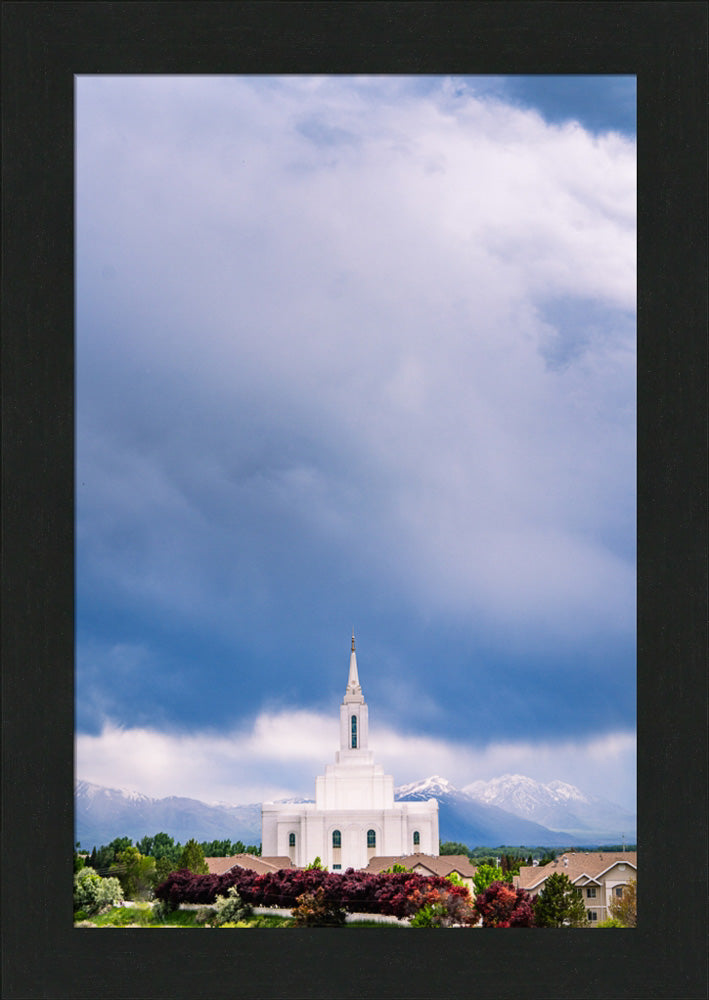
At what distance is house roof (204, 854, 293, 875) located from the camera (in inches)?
213

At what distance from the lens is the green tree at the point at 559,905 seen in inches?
188

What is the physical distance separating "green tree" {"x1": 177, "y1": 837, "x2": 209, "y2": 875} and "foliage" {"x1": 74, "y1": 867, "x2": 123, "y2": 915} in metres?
0.48

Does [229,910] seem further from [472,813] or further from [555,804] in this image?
[555,804]

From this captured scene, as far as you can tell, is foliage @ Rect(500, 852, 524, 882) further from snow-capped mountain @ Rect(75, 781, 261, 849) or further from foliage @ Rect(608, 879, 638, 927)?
snow-capped mountain @ Rect(75, 781, 261, 849)

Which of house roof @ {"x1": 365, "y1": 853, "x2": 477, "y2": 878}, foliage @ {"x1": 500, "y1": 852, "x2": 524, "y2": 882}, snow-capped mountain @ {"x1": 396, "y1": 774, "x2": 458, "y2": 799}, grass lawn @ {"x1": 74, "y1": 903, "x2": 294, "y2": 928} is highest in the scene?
snow-capped mountain @ {"x1": 396, "y1": 774, "x2": 458, "y2": 799}

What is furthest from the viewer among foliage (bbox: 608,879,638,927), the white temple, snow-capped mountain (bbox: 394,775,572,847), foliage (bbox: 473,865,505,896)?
snow-capped mountain (bbox: 394,775,572,847)

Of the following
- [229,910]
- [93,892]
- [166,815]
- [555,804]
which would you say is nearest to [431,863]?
[229,910]

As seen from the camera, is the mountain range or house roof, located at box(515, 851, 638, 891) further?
the mountain range

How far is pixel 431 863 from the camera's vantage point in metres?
6.11

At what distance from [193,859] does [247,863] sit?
371 millimetres

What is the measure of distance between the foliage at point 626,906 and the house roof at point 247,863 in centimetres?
166

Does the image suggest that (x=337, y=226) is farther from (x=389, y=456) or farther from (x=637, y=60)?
(x=637, y=60)

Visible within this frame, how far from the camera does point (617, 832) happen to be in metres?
7.46

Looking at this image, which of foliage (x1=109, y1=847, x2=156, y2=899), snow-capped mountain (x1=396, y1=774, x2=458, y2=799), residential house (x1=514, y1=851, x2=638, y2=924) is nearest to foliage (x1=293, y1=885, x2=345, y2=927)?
foliage (x1=109, y1=847, x2=156, y2=899)
